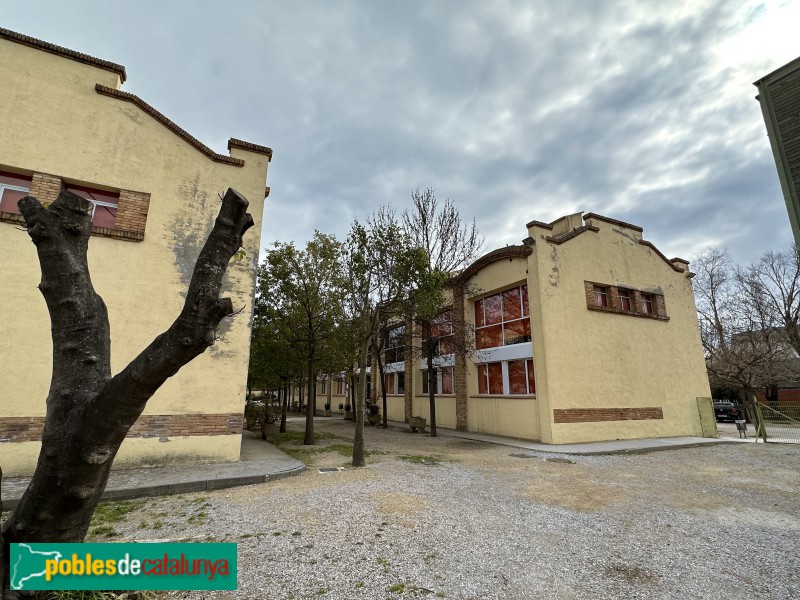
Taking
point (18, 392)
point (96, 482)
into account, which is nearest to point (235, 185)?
point (18, 392)

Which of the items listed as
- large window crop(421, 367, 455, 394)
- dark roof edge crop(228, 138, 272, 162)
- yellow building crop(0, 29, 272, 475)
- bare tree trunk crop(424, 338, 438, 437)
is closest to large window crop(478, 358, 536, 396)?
bare tree trunk crop(424, 338, 438, 437)

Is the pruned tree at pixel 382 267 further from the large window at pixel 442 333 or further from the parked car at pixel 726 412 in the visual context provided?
the parked car at pixel 726 412

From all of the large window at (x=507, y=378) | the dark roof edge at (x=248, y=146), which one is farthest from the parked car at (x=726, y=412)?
the dark roof edge at (x=248, y=146)

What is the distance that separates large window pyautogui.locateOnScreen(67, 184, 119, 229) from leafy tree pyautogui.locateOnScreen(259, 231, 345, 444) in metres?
4.17

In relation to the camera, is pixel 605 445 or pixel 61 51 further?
pixel 605 445

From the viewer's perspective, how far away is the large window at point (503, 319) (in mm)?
14523

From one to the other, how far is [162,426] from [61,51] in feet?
28.0

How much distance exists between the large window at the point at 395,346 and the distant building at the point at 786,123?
13905mm

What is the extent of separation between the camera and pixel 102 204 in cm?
858

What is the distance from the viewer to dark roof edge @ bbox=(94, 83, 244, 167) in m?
Answer: 8.68

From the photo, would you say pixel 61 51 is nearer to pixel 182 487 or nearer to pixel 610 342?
pixel 182 487

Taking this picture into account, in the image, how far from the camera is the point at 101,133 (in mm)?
8547

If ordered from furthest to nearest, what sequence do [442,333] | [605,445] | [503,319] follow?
[442,333], [503,319], [605,445]

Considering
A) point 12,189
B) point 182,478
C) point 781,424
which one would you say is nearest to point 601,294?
point 781,424
